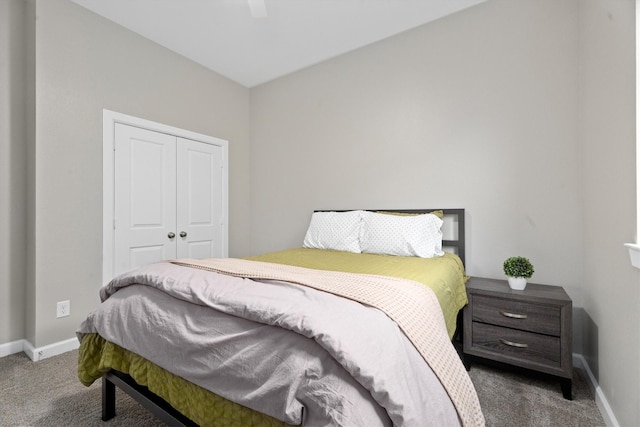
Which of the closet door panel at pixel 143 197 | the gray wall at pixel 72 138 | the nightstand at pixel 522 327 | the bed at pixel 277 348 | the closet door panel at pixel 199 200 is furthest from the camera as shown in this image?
the closet door panel at pixel 199 200

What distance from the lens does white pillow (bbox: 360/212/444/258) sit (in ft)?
7.31

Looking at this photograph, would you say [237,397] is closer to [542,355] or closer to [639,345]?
[639,345]

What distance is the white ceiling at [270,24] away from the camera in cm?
243

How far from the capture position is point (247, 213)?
394 centimetres

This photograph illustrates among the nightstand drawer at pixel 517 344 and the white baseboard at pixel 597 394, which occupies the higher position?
the nightstand drawer at pixel 517 344

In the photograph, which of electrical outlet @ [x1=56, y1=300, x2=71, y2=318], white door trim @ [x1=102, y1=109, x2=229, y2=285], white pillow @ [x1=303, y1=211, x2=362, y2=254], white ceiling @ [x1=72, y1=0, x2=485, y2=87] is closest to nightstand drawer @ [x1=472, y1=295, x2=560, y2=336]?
white pillow @ [x1=303, y1=211, x2=362, y2=254]

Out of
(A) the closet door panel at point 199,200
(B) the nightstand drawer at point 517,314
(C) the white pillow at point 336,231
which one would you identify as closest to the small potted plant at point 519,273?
(B) the nightstand drawer at point 517,314

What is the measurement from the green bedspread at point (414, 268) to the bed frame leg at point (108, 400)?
1085mm

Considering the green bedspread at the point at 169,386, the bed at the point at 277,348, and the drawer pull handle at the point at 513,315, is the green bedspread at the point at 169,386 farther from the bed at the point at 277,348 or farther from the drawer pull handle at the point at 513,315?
the drawer pull handle at the point at 513,315

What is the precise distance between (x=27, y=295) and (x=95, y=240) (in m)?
0.58

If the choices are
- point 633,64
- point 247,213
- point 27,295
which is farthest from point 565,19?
point 27,295

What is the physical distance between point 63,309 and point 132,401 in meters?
1.24

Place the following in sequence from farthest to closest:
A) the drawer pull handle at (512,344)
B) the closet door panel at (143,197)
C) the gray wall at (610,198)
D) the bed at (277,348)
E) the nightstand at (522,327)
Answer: the closet door panel at (143,197)
the drawer pull handle at (512,344)
the nightstand at (522,327)
the gray wall at (610,198)
the bed at (277,348)

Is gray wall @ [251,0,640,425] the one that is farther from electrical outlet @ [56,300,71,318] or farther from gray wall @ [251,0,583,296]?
electrical outlet @ [56,300,71,318]
